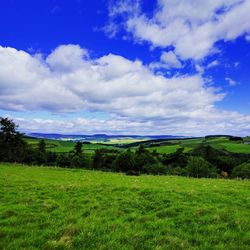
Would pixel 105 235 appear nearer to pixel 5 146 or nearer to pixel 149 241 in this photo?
pixel 149 241

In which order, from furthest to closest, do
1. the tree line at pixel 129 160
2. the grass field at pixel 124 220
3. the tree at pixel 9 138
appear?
the tree line at pixel 129 160 → the tree at pixel 9 138 → the grass field at pixel 124 220

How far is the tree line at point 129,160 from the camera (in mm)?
68250

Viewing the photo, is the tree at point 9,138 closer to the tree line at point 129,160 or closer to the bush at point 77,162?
the tree line at point 129,160

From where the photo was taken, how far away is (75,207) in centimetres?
1468

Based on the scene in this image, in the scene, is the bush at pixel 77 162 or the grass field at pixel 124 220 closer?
the grass field at pixel 124 220

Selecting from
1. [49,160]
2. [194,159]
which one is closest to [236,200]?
[194,159]

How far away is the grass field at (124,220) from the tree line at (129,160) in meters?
25.5

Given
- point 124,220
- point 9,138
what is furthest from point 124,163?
point 124,220

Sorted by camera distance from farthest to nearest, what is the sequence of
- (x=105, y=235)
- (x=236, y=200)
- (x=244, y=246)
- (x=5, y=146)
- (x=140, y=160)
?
(x=140, y=160) → (x=5, y=146) → (x=236, y=200) → (x=105, y=235) → (x=244, y=246)

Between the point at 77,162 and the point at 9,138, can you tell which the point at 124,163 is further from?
the point at 9,138

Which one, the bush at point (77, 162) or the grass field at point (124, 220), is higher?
the grass field at point (124, 220)

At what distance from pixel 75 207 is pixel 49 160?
11260cm

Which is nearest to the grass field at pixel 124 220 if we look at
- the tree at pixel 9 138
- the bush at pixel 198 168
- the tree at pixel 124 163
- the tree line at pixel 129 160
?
the tree line at pixel 129 160

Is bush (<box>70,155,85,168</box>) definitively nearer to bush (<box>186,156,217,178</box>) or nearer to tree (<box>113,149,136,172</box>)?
tree (<box>113,149,136,172</box>)
